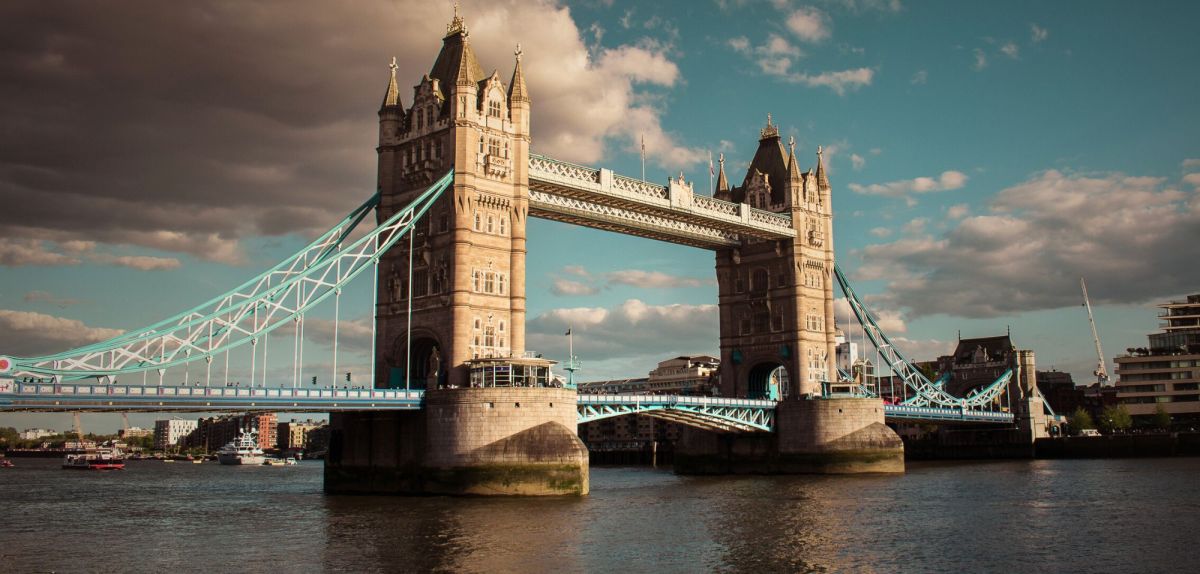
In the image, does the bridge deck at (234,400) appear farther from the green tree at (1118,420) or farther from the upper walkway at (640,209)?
the green tree at (1118,420)

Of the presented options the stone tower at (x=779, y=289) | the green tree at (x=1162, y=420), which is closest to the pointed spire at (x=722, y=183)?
the stone tower at (x=779, y=289)

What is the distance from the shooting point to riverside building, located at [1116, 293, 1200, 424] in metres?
120

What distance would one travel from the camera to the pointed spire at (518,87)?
67062mm

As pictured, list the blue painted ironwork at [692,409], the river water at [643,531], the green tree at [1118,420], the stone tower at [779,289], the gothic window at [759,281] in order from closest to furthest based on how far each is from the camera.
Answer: the river water at [643,531] → the blue painted ironwork at [692,409] → the stone tower at [779,289] → the gothic window at [759,281] → the green tree at [1118,420]

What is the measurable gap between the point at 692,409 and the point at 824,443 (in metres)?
12.4

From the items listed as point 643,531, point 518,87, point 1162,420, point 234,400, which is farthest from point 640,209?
point 1162,420

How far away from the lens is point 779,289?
9156 cm

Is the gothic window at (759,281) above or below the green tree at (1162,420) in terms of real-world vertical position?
above

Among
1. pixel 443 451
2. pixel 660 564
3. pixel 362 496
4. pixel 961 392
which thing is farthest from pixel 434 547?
pixel 961 392

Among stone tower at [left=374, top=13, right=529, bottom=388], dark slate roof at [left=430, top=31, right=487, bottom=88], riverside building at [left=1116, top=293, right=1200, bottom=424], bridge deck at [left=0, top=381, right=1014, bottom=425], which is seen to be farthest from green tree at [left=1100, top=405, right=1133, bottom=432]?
dark slate roof at [left=430, top=31, right=487, bottom=88]

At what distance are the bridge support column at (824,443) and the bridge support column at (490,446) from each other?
98.3 ft

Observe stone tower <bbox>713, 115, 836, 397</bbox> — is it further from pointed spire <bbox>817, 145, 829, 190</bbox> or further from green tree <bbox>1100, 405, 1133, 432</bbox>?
green tree <bbox>1100, 405, 1133, 432</bbox>

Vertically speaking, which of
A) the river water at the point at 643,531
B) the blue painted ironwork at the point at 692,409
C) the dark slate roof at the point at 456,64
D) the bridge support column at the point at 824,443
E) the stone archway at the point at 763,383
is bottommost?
the river water at the point at 643,531

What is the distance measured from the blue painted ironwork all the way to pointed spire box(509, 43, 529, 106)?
775 inches
